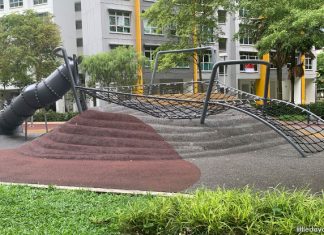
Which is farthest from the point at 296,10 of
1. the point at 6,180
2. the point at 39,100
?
the point at 6,180

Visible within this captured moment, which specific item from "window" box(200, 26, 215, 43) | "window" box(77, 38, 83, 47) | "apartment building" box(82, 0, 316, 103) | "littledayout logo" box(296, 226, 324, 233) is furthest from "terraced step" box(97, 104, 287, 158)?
"window" box(77, 38, 83, 47)

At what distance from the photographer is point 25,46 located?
2639 centimetres

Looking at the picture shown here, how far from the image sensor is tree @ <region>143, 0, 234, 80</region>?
68.8ft

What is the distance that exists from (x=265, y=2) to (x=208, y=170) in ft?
45.8

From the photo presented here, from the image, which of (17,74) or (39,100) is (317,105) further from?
(17,74)

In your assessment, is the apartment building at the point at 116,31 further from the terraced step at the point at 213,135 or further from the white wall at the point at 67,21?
the terraced step at the point at 213,135

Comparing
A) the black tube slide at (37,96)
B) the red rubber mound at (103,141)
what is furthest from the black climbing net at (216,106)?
the black tube slide at (37,96)

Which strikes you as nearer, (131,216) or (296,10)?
(131,216)

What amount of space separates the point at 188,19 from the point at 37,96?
38.9 ft

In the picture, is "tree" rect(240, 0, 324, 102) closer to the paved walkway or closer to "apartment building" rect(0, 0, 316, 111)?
the paved walkway

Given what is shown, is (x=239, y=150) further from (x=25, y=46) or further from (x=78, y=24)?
(x=78, y=24)

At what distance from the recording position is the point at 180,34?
22094 mm

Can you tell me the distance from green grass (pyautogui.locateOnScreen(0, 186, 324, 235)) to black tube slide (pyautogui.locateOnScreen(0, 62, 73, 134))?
630cm

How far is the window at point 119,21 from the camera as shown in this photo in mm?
33531
